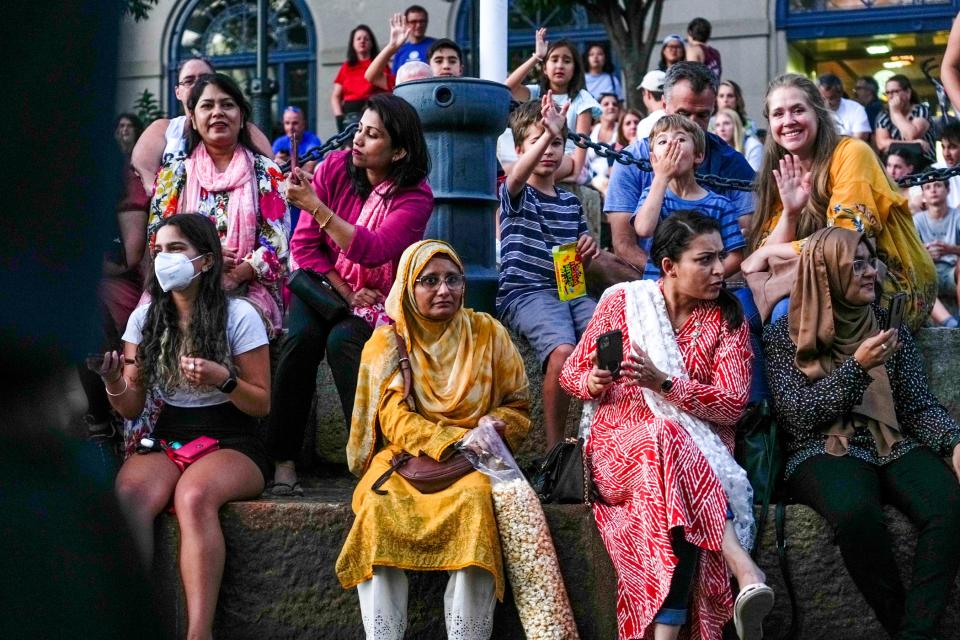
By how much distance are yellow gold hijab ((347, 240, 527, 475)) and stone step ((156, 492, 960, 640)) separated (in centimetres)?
33

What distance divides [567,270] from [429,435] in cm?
133

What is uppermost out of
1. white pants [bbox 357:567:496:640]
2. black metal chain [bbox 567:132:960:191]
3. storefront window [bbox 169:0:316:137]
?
storefront window [bbox 169:0:316:137]

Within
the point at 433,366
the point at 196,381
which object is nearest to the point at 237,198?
the point at 196,381

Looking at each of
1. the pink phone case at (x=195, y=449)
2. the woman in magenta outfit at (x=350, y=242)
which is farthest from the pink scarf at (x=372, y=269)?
the pink phone case at (x=195, y=449)

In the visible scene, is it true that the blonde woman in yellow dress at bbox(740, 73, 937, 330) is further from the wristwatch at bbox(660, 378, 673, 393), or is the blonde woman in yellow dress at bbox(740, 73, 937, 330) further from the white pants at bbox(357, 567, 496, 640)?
the white pants at bbox(357, 567, 496, 640)

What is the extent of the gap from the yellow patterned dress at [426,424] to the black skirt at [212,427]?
1.41 ft

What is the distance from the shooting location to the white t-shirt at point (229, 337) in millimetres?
5023

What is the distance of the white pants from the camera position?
4.46 m

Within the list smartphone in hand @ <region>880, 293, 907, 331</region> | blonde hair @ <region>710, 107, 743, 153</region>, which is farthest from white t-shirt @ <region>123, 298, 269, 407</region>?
blonde hair @ <region>710, 107, 743, 153</region>

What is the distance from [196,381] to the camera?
484cm

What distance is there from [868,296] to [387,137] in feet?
6.33

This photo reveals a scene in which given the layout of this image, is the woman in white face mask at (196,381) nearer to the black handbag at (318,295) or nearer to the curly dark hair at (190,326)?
the curly dark hair at (190,326)

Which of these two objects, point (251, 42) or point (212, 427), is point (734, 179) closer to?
point (212, 427)

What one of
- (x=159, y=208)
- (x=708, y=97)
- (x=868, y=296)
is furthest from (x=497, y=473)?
(x=708, y=97)
